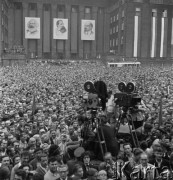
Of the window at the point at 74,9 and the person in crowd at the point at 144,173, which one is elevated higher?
the window at the point at 74,9

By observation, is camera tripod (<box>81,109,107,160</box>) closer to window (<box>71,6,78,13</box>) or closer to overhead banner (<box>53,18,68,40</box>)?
overhead banner (<box>53,18,68,40</box>)

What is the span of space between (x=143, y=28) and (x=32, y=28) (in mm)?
19539

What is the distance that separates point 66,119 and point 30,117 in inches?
71.6

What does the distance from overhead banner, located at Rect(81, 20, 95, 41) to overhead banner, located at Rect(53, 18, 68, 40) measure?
132 inches

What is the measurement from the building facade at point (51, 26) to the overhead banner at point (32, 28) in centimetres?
199

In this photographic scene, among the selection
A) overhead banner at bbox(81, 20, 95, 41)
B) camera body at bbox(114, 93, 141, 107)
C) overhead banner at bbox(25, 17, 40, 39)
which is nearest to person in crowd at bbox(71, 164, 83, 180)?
camera body at bbox(114, 93, 141, 107)

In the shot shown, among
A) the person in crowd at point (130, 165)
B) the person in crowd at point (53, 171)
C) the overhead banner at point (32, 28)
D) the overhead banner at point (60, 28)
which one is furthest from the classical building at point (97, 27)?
the person in crowd at point (53, 171)

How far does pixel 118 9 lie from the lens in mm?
65062

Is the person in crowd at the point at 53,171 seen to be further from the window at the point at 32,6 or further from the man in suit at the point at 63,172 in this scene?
the window at the point at 32,6

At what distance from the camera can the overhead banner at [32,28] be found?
2496 inches

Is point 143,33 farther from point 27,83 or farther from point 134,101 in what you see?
point 134,101

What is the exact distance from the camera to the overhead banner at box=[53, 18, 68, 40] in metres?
64.9

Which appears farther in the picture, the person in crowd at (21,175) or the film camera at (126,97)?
the film camera at (126,97)

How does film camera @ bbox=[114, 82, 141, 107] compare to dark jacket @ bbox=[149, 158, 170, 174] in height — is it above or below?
above
